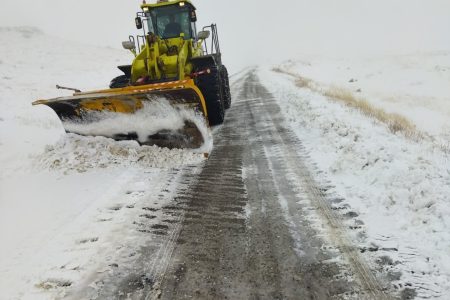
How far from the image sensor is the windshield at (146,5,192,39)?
9469 mm

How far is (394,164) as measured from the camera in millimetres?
4961

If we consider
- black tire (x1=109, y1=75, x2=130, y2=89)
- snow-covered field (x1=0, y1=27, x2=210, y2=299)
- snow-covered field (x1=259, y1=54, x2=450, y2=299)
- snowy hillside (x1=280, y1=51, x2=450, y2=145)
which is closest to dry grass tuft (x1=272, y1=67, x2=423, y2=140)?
snow-covered field (x1=259, y1=54, x2=450, y2=299)

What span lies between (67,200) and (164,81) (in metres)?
3.70

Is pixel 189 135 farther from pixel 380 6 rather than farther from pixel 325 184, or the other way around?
pixel 380 6

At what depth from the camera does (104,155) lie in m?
6.40

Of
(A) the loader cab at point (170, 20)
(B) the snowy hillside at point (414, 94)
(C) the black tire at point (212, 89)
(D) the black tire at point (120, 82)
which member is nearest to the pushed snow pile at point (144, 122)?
(D) the black tire at point (120, 82)

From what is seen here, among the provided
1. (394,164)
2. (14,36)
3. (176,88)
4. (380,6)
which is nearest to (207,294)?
(394,164)

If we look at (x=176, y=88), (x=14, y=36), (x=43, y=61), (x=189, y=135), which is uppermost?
(x=14, y=36)

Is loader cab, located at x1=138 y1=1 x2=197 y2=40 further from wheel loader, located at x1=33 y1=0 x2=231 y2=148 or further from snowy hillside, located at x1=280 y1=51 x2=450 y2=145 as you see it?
snowy hillside, located at x1=280 y1=51 x2=450 y2=145

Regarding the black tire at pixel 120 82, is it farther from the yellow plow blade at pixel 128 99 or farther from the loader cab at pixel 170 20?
the yellow plow blade at pixel 128 99

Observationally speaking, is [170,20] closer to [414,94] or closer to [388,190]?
[388,190]

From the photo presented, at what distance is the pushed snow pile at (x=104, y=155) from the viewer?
6.20 meters

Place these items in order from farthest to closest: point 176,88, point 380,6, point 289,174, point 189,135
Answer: point 380,6 < point 189,135 < point 176,88 < point 289,174

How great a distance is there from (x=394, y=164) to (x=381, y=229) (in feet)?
5.05
